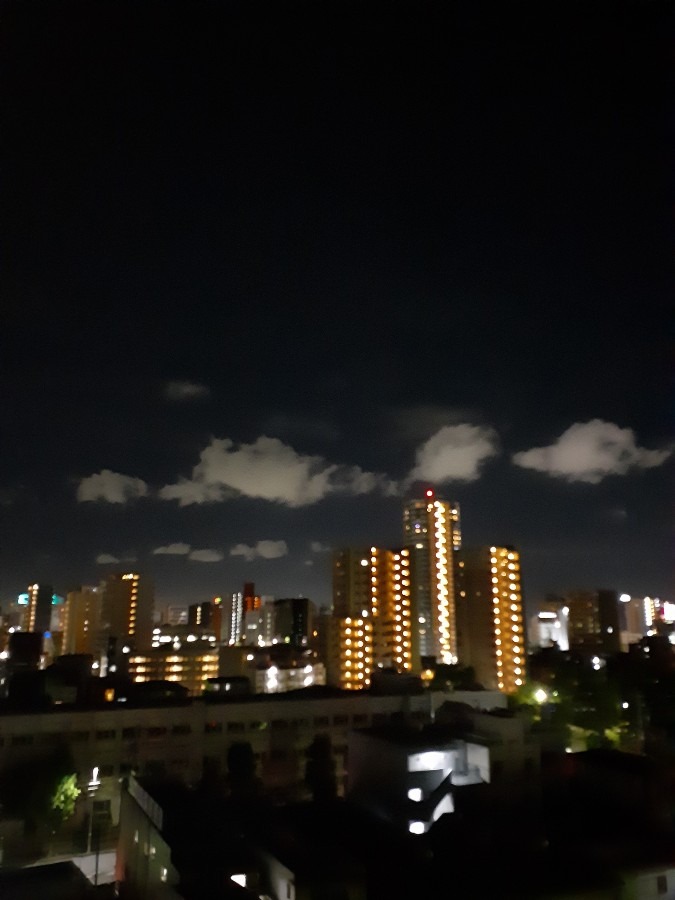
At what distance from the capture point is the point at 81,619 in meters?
42.5

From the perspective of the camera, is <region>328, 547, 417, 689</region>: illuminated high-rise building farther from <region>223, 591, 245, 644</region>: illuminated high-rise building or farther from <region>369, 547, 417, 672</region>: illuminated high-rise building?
<region>223, 591, 245, 644</region>: illuminated high-rise building

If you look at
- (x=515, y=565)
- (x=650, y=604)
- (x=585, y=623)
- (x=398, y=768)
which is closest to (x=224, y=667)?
(x=515, y=565)

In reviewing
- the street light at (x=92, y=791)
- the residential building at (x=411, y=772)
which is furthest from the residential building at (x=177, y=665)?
the residential building at (x=411, y=772)

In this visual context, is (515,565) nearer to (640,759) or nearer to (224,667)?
(224,667)

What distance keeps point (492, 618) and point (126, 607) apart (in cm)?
2314

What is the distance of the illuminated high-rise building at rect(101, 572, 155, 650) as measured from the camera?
3994 centimetres

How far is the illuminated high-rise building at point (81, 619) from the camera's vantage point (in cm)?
4109

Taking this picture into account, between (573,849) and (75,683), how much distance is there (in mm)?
13017

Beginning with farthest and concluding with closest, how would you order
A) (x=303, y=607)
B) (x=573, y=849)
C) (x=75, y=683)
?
(x=303, y=607)
(x=75, y=683)
(x=573, y=849)

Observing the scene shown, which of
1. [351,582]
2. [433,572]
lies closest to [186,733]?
[351,582]

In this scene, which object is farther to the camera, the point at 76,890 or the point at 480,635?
the point at 480,635

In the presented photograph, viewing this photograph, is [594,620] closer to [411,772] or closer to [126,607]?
[126,607]

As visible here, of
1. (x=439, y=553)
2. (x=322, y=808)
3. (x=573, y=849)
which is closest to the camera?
(x=573, y=849)

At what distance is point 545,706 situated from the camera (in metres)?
16.5
